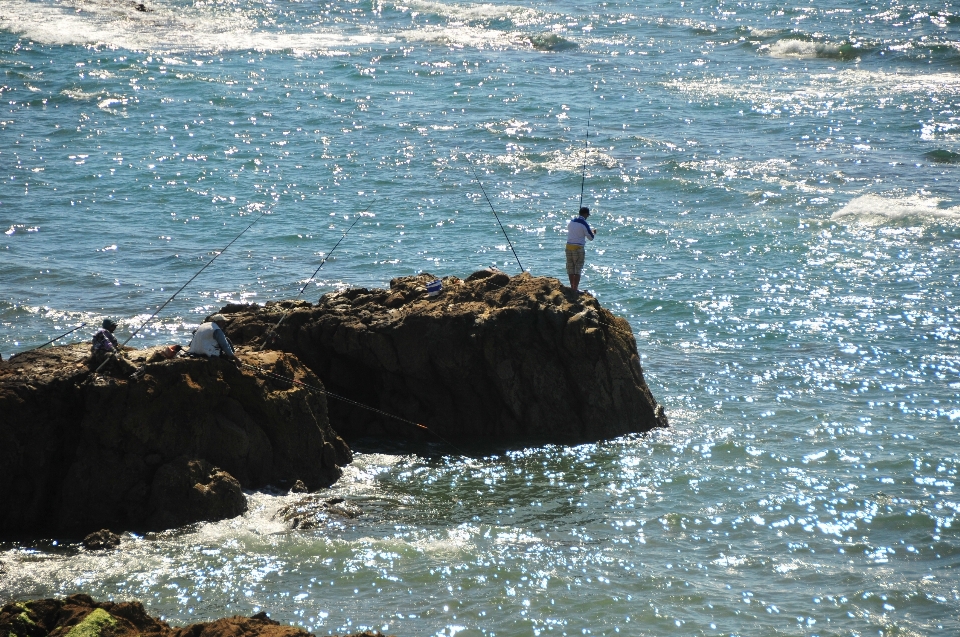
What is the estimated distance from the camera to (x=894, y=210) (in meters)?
21.7

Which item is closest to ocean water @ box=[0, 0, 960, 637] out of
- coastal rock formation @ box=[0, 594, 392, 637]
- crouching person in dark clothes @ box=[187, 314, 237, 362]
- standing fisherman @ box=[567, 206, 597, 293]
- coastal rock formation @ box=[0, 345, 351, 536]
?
coastal rock formation @ box=[0, 345, 351, 536]

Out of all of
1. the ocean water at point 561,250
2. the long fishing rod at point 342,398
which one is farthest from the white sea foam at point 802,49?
the long fishing rod at point 342,398

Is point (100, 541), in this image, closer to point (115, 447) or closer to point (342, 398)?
point (115, 447)

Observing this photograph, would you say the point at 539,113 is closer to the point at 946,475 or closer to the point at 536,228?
the point at 536,228

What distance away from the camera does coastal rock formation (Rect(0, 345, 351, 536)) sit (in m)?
10.8

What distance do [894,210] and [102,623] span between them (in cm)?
1837

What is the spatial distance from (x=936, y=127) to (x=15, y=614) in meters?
24.8

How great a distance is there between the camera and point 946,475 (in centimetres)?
1251

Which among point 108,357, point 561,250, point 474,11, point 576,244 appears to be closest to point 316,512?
point 108,357

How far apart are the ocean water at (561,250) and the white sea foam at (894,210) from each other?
0.27 feet

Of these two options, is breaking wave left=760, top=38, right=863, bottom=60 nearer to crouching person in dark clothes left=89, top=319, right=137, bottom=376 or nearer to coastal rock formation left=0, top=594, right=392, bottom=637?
crouching person in dark clothes left=89, top=319, right=137, bottom=376

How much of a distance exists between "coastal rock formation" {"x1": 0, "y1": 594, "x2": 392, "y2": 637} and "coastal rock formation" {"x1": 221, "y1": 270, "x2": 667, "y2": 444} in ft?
17.9

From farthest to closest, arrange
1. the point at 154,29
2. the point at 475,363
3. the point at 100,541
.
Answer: the point at 154,29 < the point at 475,363 < the point at 100,541

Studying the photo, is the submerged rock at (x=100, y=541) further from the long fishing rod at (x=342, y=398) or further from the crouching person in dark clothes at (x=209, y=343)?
the long fishing rod at (x=342, y=398)
